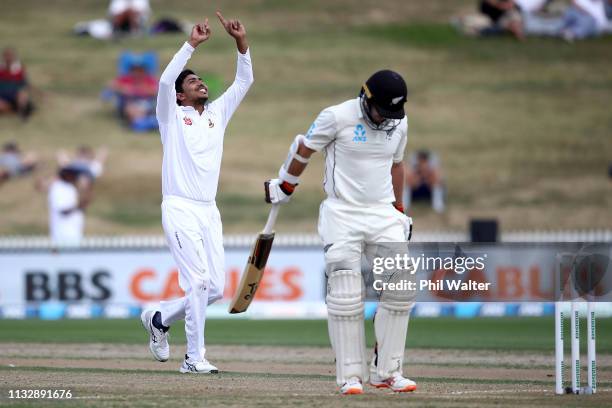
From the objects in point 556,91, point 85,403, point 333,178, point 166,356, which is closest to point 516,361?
point 166,356

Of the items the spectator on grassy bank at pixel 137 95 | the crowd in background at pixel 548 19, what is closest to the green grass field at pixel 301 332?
the spectator on grassy bank at pixel 137 95

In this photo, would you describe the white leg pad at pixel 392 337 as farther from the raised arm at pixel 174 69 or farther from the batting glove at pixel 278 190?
the raised arm at pixel 174 69

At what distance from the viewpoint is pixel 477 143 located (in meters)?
33.8

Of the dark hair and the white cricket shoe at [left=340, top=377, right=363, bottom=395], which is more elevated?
the dark hair

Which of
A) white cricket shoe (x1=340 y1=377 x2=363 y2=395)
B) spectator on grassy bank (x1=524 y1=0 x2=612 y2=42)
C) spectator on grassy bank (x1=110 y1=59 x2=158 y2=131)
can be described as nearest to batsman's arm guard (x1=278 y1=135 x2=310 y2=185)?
white cricket shoe (x1=340 y1=377 x2=363 y2=395)

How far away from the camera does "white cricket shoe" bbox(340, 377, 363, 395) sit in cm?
781

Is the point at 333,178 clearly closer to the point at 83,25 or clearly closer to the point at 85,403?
the point at 85,403

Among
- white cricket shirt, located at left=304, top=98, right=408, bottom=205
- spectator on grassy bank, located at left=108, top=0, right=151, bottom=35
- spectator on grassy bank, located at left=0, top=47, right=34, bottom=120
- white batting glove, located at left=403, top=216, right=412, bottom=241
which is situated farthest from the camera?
spectator on grassy bank, located at left=108, top=0, right=151, bottom=35

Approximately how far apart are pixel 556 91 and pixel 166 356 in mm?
28552

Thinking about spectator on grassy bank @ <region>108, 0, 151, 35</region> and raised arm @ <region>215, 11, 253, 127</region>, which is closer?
raised arm @ <region>215, 11, 253, 127</region>

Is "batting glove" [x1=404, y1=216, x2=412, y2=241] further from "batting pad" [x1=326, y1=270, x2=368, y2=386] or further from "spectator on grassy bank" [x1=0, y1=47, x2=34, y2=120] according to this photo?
"spectator on grassy bank" [x1=0, y1=47, x2=34, y2=120]

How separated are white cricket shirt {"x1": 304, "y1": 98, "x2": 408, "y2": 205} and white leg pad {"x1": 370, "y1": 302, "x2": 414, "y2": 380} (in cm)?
70

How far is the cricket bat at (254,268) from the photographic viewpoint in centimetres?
855

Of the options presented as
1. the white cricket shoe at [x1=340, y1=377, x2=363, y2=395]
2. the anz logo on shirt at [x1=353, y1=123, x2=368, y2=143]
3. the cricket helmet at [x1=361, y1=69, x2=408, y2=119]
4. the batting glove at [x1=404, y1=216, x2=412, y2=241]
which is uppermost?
the cricket helmet at [x1=361, y1=69, x2=408, y2=119]
